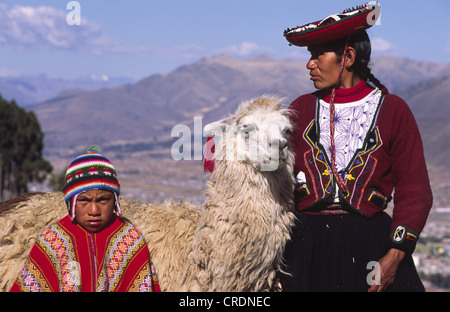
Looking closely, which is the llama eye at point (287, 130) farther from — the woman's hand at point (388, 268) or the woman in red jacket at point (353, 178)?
the woman's hand at point (388, 268)

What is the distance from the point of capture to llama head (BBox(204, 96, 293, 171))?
2447 mm

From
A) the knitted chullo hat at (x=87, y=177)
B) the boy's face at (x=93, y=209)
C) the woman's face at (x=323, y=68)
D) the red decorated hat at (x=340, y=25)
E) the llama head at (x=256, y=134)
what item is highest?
the red decorated hat at (x=340, y=25)

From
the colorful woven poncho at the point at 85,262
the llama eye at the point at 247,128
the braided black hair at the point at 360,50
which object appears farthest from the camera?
the braided black hair at the point at 360,50

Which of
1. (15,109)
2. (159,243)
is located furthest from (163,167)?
(159,243)

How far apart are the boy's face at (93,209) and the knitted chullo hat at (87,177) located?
0.02 meters

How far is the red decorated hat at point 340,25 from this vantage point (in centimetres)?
250

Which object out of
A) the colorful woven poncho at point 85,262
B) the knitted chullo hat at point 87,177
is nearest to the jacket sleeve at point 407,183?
the colorful woven poncho at point 85,262

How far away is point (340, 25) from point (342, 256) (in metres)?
1.10

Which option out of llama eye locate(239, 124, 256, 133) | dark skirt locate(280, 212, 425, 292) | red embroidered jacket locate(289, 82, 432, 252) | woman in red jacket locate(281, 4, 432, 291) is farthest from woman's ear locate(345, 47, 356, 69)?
dark skirt locate(280, 212, 425, 292)

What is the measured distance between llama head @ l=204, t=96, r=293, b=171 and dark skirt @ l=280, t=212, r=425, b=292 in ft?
1.30

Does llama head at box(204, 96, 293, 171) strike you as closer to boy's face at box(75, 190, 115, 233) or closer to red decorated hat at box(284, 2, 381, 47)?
red decorated hat at box(284, 2, 381, 47)
